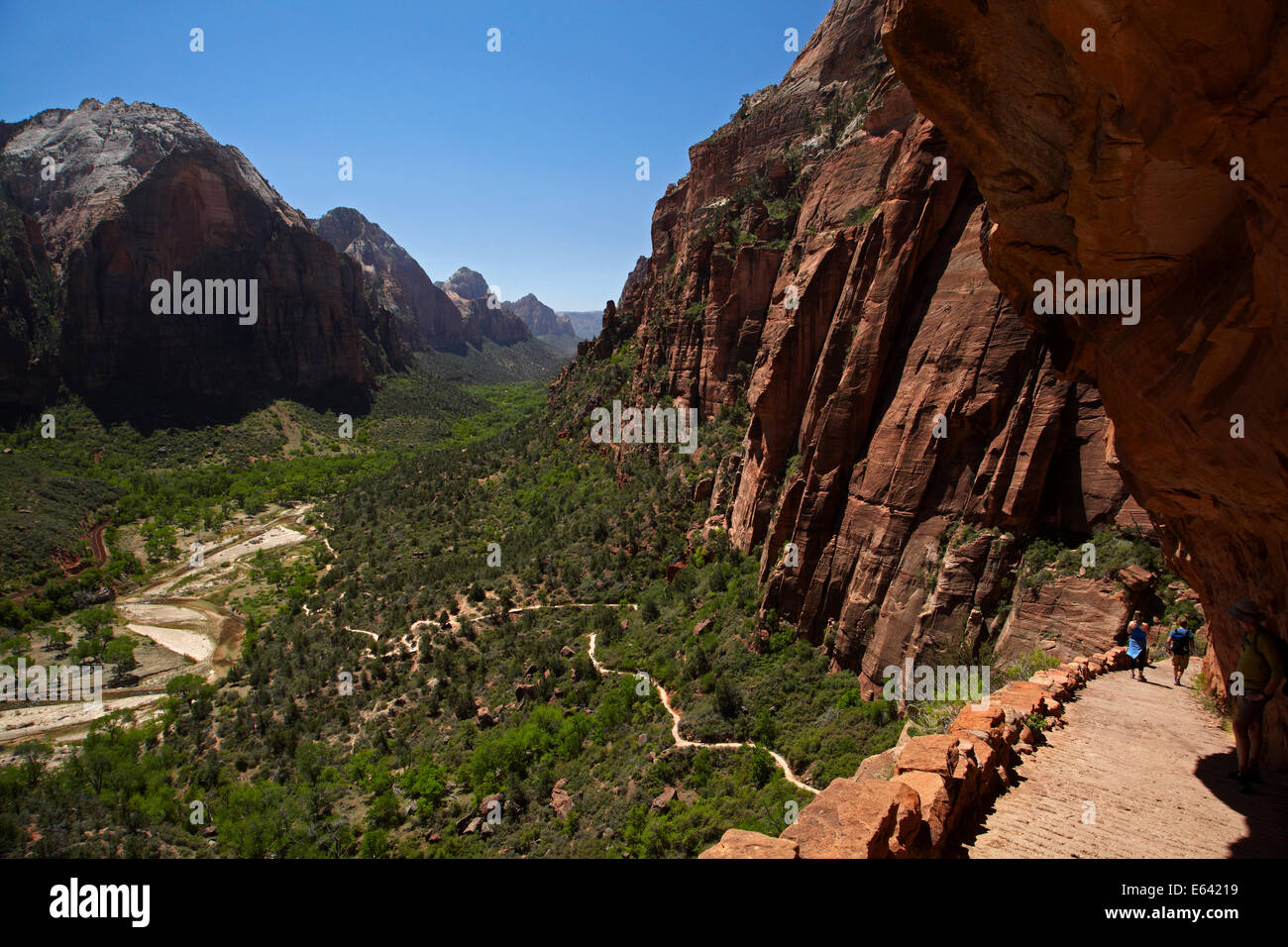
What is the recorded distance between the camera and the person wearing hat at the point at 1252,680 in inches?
305

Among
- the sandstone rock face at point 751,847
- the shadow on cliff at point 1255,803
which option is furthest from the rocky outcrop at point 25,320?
the shadow on cliff at point 1255,803

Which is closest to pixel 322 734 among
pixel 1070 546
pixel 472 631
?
pixel 472 631

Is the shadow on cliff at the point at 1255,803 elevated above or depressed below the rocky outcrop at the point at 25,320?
below

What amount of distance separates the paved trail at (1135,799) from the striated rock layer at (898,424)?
6.97 metres

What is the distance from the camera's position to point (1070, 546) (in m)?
17.9

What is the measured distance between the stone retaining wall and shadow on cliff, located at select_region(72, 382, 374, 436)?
119929 millimetres

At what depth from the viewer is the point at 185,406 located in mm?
104375

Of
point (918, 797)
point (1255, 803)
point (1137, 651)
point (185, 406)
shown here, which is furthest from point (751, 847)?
point (185, 406)

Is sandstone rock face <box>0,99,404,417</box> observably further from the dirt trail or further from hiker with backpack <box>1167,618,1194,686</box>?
hiker with backpack <box>1167,618,1194,686</box>

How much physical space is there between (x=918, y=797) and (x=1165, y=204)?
6.97 m
